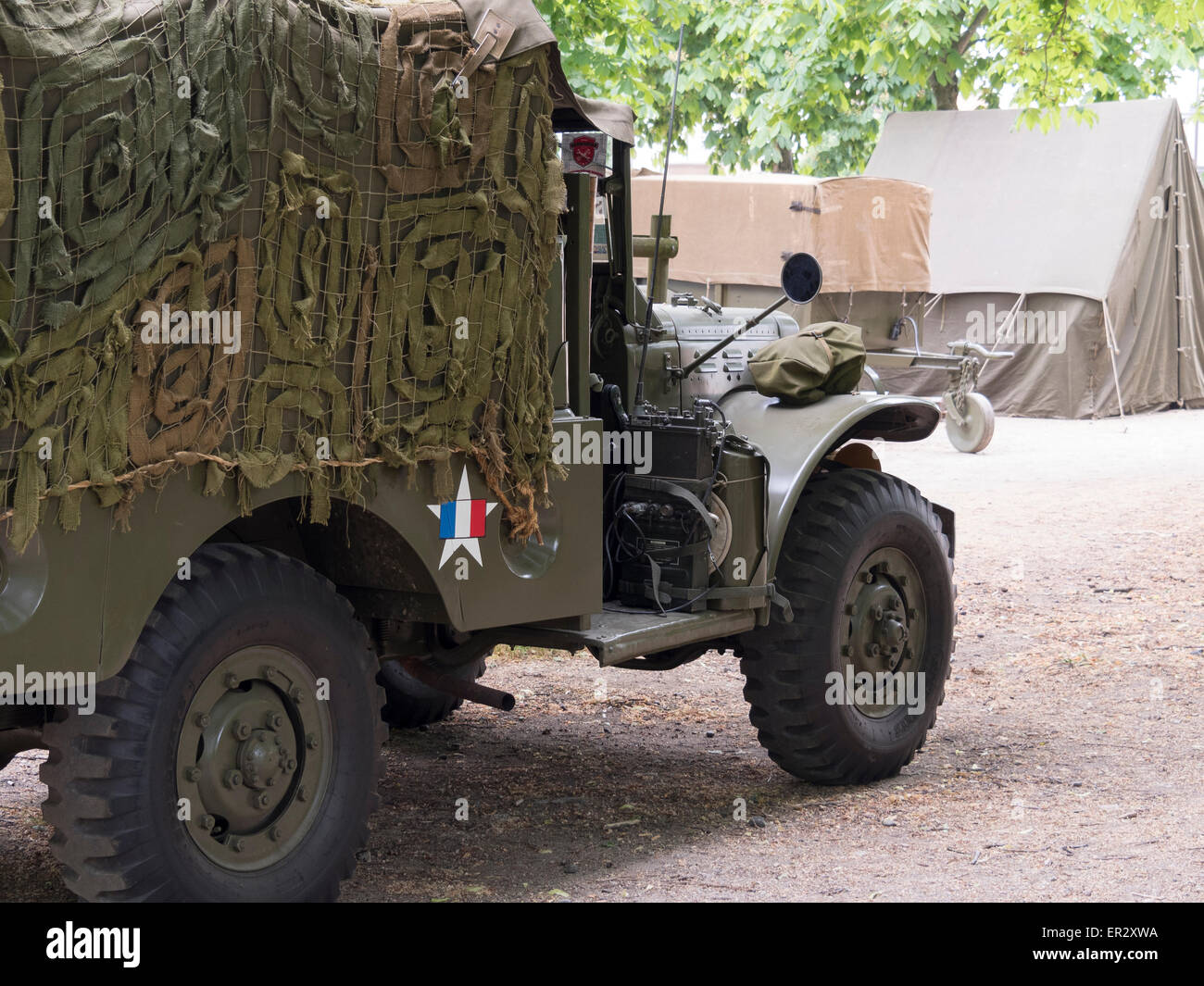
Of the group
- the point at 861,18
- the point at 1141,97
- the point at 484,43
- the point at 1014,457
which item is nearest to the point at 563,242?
the point at 484,43

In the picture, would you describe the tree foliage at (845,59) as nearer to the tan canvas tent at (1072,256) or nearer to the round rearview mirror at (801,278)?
the tan canvas tent at (1072,256)

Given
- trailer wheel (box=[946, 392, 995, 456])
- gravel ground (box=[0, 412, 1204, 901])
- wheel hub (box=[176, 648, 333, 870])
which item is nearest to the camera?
wheel hub (box=[176, 648, 333, 870])

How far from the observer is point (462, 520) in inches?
181

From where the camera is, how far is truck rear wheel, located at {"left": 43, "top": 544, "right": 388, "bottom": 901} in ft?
12.6

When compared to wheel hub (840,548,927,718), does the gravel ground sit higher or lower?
lower

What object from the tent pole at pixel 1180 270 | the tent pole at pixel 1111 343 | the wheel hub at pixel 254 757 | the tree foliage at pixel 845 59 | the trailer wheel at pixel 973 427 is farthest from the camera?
the tent pole at pixel 1180 270

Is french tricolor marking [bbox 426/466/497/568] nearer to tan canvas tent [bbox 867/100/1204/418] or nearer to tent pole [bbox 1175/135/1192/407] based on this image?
tan canvas tent [bbox 867/100/1204/418]

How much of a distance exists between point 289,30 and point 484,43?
64 cm

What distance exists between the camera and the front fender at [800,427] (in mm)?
5816

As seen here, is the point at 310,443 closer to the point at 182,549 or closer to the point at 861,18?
the point at 182,549

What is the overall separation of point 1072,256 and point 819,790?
16327 millimetres

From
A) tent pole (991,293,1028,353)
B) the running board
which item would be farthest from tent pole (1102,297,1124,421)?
the running board

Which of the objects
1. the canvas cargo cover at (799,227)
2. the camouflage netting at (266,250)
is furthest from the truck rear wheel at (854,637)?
the canvas cargo cover at (799,227)

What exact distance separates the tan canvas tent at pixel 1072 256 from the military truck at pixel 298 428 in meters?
16.4
